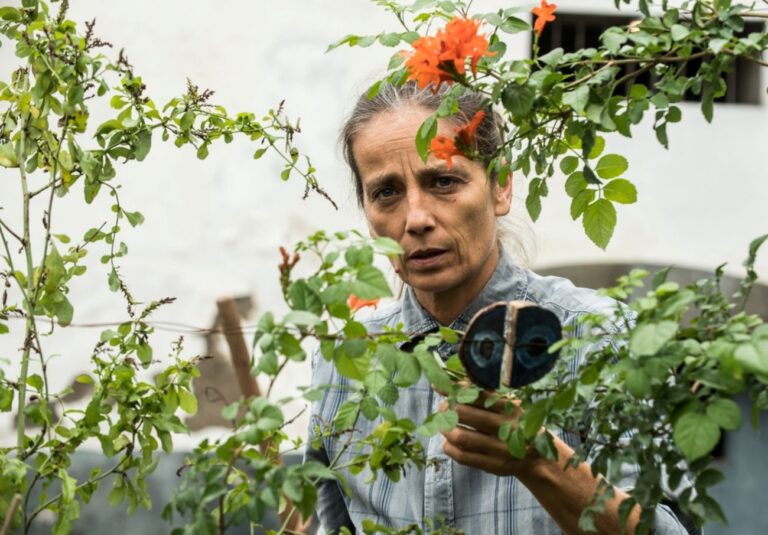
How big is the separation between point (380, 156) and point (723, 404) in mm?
1111

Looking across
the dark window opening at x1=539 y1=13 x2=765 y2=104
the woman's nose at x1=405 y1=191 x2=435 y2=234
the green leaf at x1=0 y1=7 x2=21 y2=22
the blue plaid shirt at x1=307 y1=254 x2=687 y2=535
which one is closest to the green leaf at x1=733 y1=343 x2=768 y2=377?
the blue plaid shirt at x1=307 y1=254 x2=687 y2=535

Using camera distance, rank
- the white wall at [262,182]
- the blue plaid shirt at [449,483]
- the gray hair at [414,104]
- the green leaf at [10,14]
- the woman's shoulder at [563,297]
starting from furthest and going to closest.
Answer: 1. the white wall at [262,182]
2. the gray hair at [414,104]
3. the woman's shoulder at [563,297]
4. the blue plaid shirt at [449,483]
5. the green leaf at [10,14]

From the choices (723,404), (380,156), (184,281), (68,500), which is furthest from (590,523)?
(184,281)

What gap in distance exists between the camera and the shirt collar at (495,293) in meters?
2.11

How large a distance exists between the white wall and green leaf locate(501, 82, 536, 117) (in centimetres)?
489

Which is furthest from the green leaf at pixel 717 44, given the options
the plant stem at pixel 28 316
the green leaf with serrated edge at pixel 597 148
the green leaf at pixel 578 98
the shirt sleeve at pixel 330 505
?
the shirt sleeve at pixel 330 505

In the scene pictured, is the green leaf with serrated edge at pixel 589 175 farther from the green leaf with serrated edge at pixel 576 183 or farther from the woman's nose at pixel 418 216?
the woman's nose at pixel 418 216

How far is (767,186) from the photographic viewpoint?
260 inches

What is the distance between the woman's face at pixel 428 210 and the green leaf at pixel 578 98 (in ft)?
2.43

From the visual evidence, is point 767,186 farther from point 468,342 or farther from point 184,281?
point 468,342

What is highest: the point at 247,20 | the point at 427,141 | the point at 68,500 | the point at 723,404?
the point at 247,20

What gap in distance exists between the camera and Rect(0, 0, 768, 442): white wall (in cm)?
628

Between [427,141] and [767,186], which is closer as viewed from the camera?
[427,141]

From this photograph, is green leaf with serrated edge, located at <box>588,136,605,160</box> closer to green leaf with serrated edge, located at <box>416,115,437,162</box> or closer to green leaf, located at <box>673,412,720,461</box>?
green leaf with serrated edge, located at <box>416,115,437,162</box>
